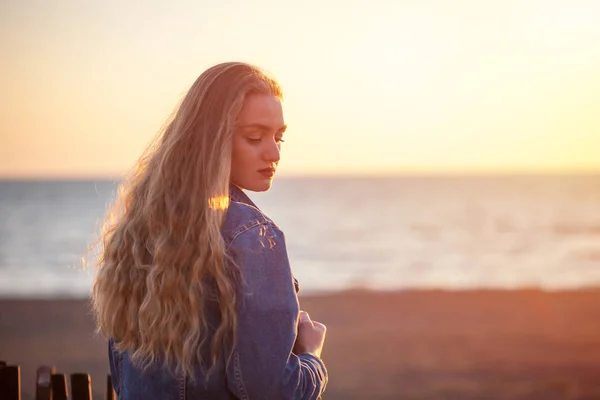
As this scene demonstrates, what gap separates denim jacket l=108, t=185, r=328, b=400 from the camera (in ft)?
7.18

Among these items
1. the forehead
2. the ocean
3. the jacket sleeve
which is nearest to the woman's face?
the forehead

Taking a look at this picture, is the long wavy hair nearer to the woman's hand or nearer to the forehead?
the forehead

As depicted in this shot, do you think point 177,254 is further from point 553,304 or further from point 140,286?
point 553,304

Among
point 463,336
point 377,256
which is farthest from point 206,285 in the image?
point 377,256

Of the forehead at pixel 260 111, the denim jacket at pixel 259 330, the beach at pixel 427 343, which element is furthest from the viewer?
the beach at pixel 427 343

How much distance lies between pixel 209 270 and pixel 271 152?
428mm

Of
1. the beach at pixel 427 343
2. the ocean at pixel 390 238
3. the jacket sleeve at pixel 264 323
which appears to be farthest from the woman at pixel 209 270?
the beach at pixel 427 343

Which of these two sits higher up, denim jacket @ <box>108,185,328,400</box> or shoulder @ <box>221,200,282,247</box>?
shoulder @ <box>221,200,282,247</box>

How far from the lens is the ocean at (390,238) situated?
22.5 m

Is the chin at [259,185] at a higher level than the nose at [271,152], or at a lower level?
lower

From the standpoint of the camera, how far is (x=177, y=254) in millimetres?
2320

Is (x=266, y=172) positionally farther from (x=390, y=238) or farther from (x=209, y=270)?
(x=390, y=238)

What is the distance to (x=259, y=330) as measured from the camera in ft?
7.18

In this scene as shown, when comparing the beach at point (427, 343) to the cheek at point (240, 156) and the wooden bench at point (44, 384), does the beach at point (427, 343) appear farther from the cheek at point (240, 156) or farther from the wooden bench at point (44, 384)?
the cheek at point (240, 156)
